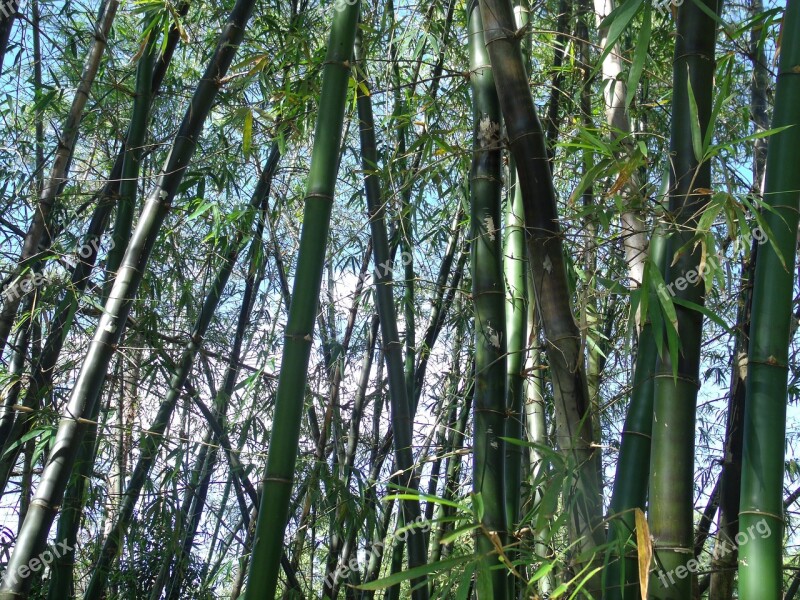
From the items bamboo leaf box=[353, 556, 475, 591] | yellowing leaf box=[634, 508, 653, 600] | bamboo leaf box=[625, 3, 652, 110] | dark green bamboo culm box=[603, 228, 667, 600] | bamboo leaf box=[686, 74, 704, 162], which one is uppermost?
bamboo leaf box=[625, 3, 652, 110]

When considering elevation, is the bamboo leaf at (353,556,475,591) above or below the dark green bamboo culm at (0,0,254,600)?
below

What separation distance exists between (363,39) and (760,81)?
1.29 meters

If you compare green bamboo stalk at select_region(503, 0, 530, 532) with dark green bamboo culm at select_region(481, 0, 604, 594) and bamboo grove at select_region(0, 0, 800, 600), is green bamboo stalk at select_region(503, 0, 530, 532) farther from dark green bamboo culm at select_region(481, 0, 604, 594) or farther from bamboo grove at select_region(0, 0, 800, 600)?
dark green bamboo culm at select_region(481, 0, 604, 594)

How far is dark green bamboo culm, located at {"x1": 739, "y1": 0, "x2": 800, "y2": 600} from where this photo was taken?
1.07 m

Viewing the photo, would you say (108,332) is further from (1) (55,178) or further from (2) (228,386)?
(2) (228,386)

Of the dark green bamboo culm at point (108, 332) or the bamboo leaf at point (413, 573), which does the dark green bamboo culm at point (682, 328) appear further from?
the dark green bamboo culm at point (108, 332)

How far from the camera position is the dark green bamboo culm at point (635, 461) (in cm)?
120

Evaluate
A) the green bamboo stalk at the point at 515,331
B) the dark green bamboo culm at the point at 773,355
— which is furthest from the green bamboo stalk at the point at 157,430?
the dark green bamboo culm at the point at 773,355

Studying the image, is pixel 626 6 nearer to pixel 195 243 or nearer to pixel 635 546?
pixel 635 546

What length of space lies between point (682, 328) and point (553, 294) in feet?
0.75

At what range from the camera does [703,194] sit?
4.04 ft

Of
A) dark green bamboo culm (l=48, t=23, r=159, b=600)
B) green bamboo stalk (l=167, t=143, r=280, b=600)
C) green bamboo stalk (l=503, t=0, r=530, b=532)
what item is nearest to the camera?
green bamboo stalk (l=503, t=0, r=530, b=532)

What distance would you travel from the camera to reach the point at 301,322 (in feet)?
4.76

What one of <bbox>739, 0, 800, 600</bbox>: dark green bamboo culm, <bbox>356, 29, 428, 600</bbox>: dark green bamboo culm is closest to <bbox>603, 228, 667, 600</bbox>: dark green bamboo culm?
<bbox>739, 0, 800, 600</bbox>: dark green bamboo culm
